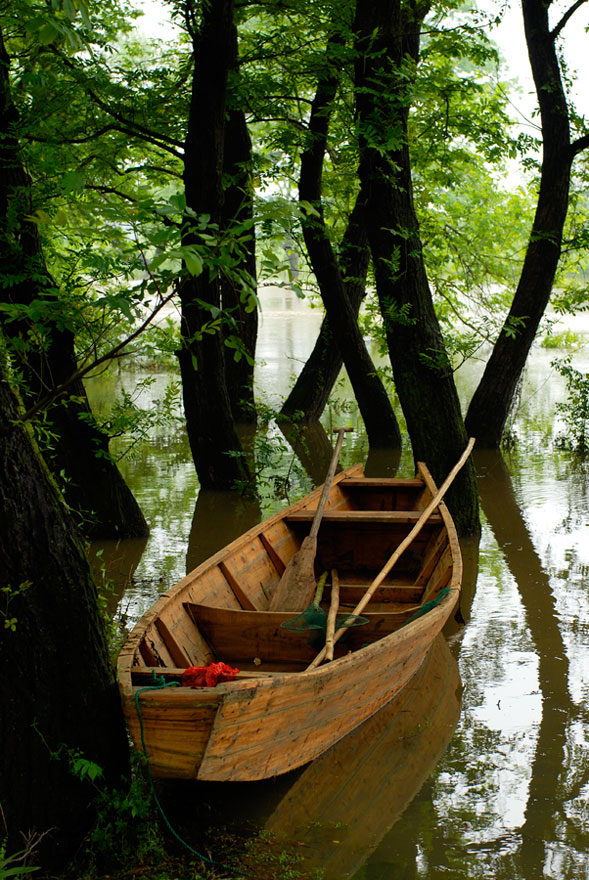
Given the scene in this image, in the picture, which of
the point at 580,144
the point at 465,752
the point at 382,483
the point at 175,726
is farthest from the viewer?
the point at 580,144

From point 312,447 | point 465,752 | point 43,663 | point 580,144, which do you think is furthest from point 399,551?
point 312,447

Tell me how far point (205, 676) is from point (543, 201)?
29.2 feet

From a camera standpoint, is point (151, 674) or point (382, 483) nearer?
point (151, 674)

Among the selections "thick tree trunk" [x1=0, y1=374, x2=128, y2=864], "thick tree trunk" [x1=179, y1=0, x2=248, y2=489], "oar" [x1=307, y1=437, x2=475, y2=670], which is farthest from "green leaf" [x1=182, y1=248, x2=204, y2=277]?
"thick tree trunk" [x1=179, y1=0, x2=248, y2=489]

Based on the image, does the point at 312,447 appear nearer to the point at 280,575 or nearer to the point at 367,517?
the point at 367,517

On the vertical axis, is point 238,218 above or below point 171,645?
above

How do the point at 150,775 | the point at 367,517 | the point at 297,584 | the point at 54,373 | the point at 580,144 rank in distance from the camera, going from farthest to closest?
the point at 580,144 < the point at 54,373 < the point at 367,517 < the point at 297,584 < the point at 150,775

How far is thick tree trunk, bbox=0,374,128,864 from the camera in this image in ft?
10.4

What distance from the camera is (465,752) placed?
436 cm

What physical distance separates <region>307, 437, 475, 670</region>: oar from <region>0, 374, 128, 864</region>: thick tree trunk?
1.00 meters

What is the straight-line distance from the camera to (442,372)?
794cm

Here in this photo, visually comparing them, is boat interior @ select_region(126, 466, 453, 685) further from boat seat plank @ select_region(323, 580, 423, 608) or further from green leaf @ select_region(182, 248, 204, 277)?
green leaf @ select_region(182, 248, 204, 277)

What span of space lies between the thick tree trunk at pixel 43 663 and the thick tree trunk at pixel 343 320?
861 cm

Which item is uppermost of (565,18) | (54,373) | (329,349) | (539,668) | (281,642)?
(565,18)
